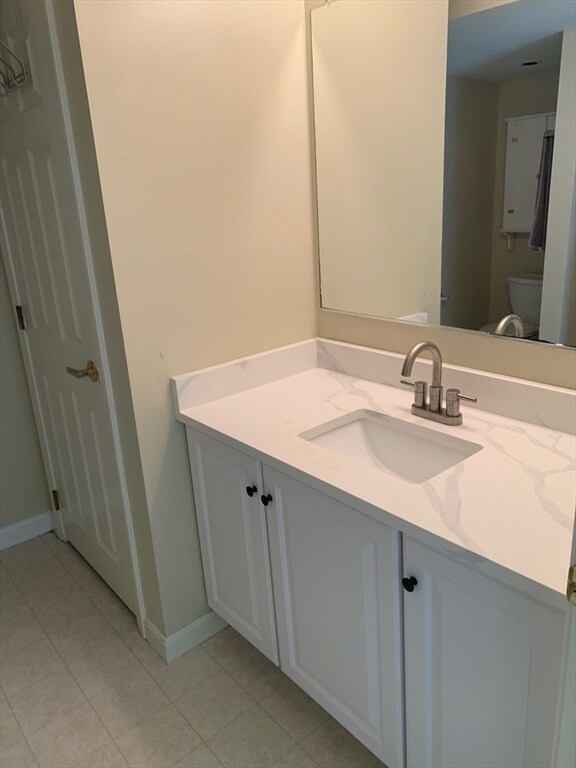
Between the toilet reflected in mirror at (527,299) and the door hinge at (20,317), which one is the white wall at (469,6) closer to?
the toilet reflected in mirror at (527,299)

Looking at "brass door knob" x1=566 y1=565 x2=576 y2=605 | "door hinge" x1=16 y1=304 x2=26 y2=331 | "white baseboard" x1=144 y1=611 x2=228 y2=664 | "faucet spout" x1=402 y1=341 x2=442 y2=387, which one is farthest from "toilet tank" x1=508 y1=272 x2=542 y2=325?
"door hinge" x1=16 y1=304 x2=26 y2=331

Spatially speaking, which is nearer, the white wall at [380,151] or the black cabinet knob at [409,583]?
the black cabinet knob at [409,583]

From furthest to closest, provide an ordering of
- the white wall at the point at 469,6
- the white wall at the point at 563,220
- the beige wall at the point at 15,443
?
the beige wall at the point at 15,443 < the white wall at the point at 469,6 < the white wall at the point at 563,220

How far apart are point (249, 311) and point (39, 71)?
2.89 feet

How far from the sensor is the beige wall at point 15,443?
245 centimetres

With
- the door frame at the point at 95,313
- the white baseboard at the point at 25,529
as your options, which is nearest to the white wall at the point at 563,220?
the door frame at the point at 95,313

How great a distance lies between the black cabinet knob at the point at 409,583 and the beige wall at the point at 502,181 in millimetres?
762

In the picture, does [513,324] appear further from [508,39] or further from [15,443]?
[15,443]

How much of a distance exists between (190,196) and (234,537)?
100cm

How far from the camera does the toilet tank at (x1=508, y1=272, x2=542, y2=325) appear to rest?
4.82ft

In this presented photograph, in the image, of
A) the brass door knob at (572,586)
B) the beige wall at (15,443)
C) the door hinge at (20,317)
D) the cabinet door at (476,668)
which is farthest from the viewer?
the beige wall at (15,443)

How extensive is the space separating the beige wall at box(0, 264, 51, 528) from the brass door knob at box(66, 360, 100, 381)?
0.74m

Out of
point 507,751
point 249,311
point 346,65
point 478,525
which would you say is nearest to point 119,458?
point 249,311

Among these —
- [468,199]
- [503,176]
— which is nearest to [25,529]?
[468,199]
